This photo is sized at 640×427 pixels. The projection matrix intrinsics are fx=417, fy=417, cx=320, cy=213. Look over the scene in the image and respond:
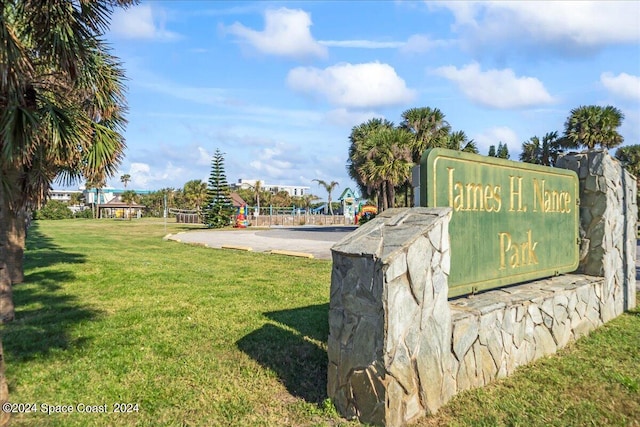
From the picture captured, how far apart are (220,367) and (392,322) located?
234 centimetres

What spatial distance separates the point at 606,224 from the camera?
6.54 m

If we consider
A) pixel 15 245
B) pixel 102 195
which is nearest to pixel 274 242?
pixel 15 245

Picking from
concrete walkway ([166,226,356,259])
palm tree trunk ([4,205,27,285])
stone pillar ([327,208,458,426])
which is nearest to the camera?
stone pillar ([327,208,458,426])

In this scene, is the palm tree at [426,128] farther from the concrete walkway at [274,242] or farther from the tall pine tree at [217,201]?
the tall pine tree at [217,201]

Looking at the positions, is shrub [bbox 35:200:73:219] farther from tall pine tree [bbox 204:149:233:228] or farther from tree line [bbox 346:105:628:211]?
tree line [bbox 346:105:628:211]

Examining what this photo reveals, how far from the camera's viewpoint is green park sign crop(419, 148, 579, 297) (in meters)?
4.31

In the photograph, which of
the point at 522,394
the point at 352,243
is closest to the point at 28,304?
the point at 352,243

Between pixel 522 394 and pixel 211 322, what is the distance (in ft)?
14.1

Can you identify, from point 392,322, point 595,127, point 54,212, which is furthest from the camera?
point 54,212

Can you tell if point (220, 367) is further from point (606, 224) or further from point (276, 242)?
point (276, 242)

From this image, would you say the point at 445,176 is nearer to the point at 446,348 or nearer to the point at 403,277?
the point at 403,277

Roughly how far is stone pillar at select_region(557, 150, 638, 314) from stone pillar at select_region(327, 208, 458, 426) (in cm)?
415

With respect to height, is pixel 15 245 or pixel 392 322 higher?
pixel 15 245

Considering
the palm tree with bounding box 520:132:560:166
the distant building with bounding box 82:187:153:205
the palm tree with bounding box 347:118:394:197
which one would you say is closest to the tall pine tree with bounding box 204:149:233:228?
the palm tree with bounding box 347:118:394:197
